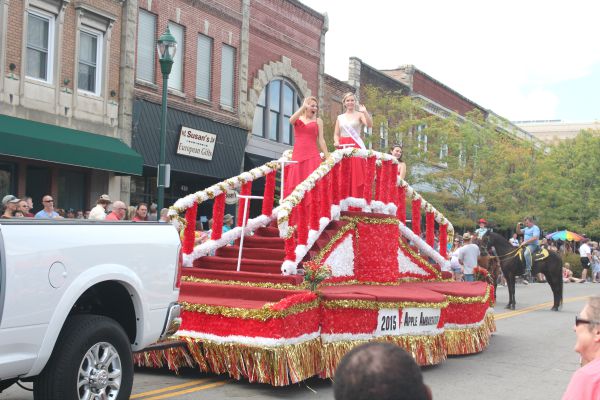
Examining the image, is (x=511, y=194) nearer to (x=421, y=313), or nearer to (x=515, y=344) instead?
(x=515, y=344)

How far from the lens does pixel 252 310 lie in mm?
8172

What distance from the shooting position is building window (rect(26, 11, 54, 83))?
18141mm

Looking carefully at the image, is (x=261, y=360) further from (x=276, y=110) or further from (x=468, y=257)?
(x=276, y=110)

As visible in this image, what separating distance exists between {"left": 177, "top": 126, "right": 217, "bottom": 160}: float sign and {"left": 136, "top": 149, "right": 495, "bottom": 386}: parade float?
11.0m

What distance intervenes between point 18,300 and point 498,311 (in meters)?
15.2

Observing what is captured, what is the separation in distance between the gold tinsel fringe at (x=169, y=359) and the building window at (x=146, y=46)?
46.0 feet

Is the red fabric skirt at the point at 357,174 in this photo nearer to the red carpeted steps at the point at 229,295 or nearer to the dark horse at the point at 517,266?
the red carpeted steps at the point at 229,295

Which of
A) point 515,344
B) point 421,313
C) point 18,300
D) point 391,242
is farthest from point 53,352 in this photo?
point 515,344

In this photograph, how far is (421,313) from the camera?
10.0 metres

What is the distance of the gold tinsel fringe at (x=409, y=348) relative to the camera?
8609mm

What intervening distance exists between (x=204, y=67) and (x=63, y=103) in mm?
6642

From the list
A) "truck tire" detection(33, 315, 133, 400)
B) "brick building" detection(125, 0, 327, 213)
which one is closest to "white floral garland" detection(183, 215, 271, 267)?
"truck tire" detection(33, 315, 133, 400)

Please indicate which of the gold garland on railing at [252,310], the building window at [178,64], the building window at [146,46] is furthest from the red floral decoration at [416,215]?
the building window at [178,64]

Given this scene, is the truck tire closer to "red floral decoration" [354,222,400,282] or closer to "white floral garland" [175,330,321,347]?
"white floral garland" [175,330,321,347]
